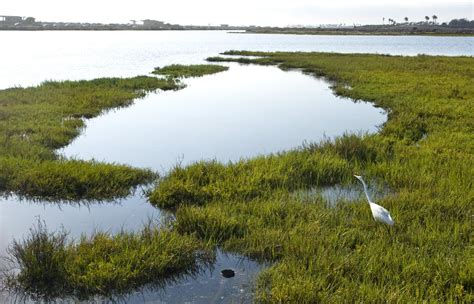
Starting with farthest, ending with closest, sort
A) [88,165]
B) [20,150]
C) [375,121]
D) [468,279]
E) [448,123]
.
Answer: [375,121] < [448,123] < [20,150] < [88,165] < [468,279]

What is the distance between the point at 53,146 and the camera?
1319 cm

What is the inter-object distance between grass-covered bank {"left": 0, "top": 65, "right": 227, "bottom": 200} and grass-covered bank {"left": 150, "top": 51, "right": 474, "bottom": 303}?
1.44m

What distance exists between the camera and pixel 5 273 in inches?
241

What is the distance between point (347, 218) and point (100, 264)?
168 inches

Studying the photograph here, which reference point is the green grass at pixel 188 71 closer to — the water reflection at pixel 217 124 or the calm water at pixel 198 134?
the calm water at pixel 198 134

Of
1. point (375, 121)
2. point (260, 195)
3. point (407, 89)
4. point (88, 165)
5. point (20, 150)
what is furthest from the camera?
point (407, 89)

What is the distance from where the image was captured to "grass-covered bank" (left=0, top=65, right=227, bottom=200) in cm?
958

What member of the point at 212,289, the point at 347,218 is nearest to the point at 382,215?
the point at 347,218

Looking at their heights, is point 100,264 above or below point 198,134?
above

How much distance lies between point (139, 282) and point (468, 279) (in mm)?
4356

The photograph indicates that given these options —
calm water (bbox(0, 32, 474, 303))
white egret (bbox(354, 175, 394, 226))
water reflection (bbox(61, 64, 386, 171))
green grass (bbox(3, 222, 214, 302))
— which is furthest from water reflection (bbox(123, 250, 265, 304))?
water reflection (bbox(61, 64, 386, 171))

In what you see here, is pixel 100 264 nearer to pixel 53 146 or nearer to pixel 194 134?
pixel 53 146

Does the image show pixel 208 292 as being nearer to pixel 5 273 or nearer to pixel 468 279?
pixel 5 273

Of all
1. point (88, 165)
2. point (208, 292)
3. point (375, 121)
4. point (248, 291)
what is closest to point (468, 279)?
point (248, 291)
